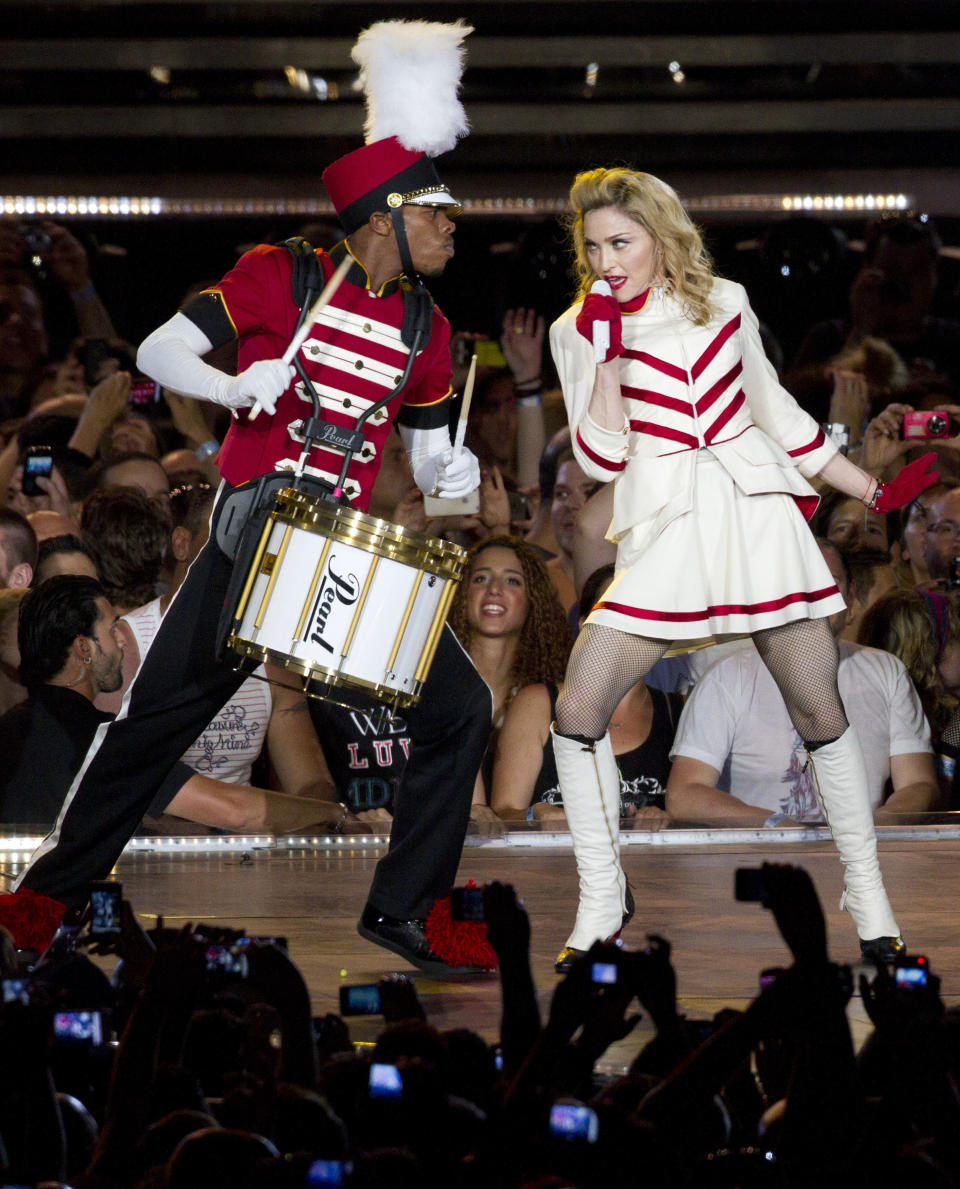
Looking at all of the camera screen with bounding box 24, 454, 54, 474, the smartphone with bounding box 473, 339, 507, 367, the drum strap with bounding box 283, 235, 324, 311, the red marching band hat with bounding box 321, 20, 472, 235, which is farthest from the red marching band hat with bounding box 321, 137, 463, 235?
the smartphone with bounding box 473, 339, 507, 367

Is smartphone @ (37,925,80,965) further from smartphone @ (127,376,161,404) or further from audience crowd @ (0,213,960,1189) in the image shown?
smartphone @ (127,376,161,404)

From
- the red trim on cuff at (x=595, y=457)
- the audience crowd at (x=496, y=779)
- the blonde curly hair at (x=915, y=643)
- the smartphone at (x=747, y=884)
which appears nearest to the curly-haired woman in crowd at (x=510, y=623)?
the audience crowd at (x=496, y=779)

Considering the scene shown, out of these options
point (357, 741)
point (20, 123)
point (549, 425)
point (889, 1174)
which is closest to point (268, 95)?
point (20, 123)

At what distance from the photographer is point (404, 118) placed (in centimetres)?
375

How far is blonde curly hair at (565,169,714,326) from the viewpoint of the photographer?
3.76 meters

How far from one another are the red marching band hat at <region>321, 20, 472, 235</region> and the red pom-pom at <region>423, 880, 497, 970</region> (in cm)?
153

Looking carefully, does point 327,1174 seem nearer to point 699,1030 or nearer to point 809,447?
point 699,1030

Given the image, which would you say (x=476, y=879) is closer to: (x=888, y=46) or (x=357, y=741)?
(x=357, y=741)

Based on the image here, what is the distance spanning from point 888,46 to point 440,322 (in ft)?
25.2

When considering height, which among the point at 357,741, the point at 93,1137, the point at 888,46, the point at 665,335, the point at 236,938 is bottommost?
the point at 93,1137

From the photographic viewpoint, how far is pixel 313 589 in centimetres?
344

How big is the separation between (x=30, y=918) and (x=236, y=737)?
5.89 feet

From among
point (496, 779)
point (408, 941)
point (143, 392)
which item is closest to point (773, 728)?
point (496, 779)

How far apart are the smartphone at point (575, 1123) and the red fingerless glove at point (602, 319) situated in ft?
6.74
